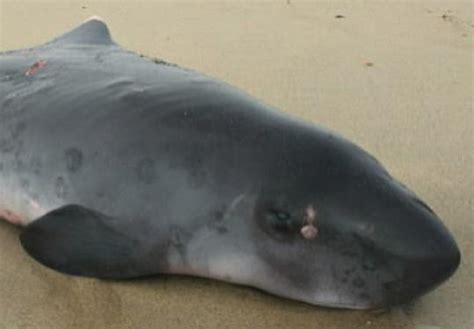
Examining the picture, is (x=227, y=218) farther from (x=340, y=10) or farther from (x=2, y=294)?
(x=340, y=10)

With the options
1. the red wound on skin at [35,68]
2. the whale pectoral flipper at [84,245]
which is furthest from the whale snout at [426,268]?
the red wound on skin at [35,68]

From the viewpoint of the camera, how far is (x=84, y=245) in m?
2.15

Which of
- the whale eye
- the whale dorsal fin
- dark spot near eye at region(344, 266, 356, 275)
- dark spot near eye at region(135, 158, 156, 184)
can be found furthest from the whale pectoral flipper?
the whale dorsal fin

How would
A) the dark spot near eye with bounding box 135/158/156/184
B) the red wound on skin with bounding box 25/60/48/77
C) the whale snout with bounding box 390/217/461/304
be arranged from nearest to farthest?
the whale snout with bounding box 390/217/461/304, the dark spot near eye with bounding box 135/158/156/184, the red wound on skin with bounding box 25/60/48/77

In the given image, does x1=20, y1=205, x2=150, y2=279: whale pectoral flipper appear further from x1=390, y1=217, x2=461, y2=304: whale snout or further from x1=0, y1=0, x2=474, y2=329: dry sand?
x1=390, y1=217, x2=461, y2=304: whale snout

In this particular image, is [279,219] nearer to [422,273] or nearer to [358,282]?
[358,282]

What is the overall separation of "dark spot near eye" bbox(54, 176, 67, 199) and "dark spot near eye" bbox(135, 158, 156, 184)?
22cm

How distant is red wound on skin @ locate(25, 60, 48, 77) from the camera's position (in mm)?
2668

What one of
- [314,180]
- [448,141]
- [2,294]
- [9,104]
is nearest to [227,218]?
[314,180]

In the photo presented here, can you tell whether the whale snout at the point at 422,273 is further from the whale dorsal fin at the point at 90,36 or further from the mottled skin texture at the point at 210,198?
the whale dorsal fin at the point at 90,36

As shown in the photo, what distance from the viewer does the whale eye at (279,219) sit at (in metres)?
2.06

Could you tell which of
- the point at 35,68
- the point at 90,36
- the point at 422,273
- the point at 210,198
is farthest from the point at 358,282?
the point at 90,36

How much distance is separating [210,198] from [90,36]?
134cm

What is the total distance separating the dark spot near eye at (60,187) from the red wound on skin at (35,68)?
1.62ft
